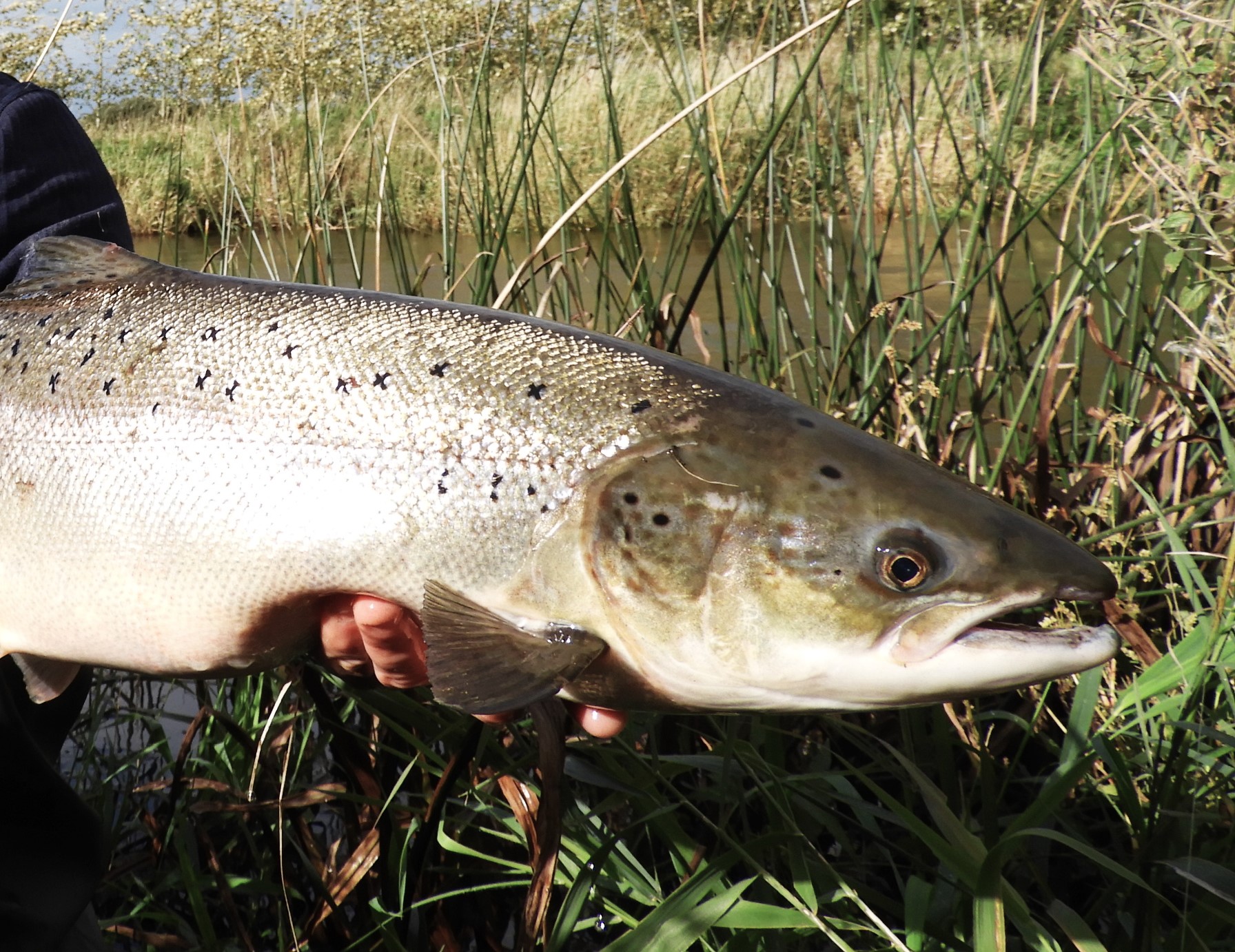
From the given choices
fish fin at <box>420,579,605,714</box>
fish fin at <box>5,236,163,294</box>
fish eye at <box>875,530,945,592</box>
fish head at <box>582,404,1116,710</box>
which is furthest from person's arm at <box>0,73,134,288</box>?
fish eye at <box>875,530,945,592</box>

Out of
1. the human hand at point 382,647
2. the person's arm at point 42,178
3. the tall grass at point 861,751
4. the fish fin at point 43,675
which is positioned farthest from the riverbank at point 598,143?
the fish fin at point 43,675

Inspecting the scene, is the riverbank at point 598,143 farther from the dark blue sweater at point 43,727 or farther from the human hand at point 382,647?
the human hand at point 382,647

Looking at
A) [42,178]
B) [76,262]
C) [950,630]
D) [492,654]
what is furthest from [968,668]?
[42,178]

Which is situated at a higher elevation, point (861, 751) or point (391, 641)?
point (391, 641)

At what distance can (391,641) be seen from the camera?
1.61 m

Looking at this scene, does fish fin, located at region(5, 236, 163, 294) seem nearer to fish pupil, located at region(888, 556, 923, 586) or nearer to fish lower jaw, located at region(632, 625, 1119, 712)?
fish lower jaw, located at region(632, 625, 1119, 712)

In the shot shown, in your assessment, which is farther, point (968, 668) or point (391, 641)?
point (391, 641)

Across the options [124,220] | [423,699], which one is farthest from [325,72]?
[423,699]

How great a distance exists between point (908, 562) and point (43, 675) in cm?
125

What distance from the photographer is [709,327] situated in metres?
6.40

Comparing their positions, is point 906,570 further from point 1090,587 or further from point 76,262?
point 76,262

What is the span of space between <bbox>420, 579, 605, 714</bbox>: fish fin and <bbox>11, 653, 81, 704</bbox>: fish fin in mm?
647

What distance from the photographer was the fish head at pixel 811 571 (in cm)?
132

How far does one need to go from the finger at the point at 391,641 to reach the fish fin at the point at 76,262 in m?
0.66
